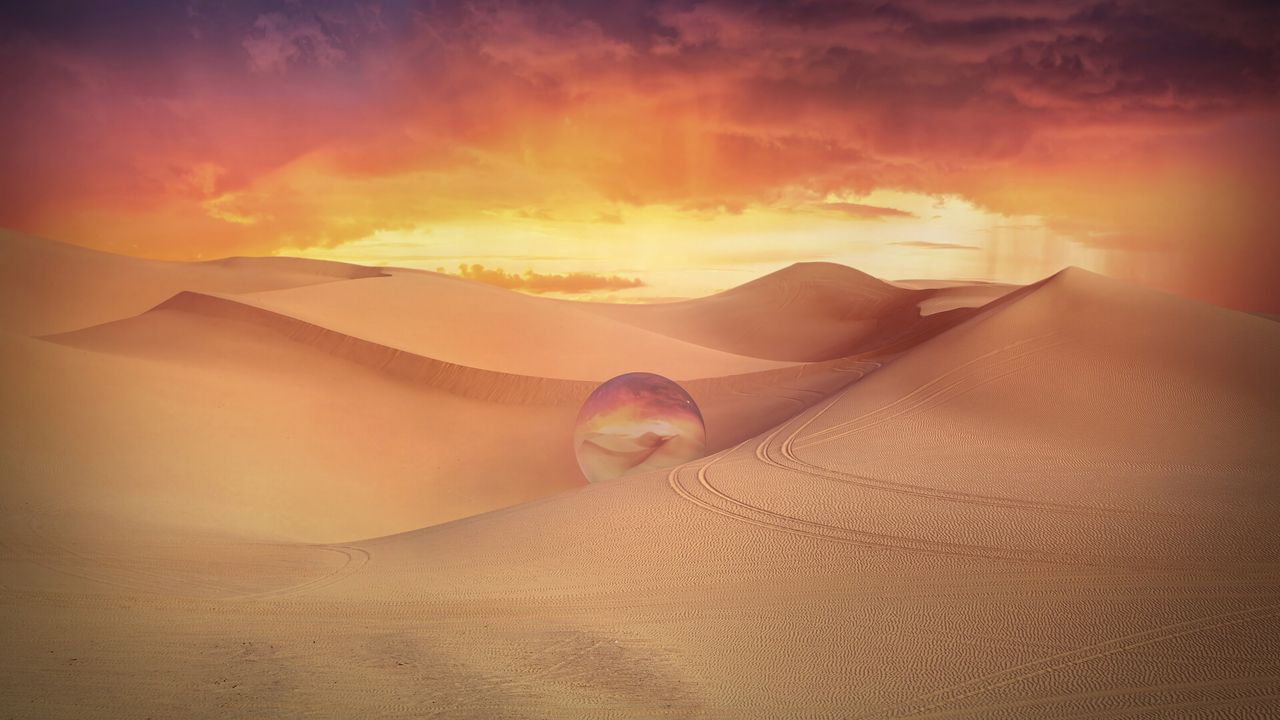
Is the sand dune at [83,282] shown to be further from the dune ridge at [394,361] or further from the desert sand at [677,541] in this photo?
the desert sand at [677,541]

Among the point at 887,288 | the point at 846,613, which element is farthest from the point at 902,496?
the point at 887,288

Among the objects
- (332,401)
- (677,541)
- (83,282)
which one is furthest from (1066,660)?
(83,282)

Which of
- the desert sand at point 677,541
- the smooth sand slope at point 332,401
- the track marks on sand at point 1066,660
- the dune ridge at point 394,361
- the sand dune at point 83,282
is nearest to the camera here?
the track marks on sand at point 1066,660

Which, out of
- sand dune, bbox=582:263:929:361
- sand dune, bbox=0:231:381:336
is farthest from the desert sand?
sand dune, bbox=582:263:929:361

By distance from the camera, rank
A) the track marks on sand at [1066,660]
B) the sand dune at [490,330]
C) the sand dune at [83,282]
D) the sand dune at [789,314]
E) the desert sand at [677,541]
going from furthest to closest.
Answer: the sand dune at [789,314] → the sand dune at [83,282] → the sand dune at [490,330] → the desert sand at [677,541] → the track marks on sand at [1066,660]

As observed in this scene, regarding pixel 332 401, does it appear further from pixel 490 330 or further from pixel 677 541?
pixel 677 541

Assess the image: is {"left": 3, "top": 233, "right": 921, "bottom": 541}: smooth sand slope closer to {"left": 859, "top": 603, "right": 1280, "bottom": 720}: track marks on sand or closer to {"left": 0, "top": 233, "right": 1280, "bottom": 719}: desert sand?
{"left": 0, "top": 233, "right": 1280, "bottom": 719}: desert sand

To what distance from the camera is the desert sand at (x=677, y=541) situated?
700 centimetres

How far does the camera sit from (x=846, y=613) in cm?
841

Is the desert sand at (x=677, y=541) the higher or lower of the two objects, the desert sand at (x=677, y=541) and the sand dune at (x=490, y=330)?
the lower

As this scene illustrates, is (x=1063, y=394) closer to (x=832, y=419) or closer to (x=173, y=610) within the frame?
(x=832, y=419)

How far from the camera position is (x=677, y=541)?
1055 centimetres

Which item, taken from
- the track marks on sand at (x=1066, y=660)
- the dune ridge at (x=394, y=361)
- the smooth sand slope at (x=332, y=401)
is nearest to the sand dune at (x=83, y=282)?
the smooth sand slope at (x=332, y=401)

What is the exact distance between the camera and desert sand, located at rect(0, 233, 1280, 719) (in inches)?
276
